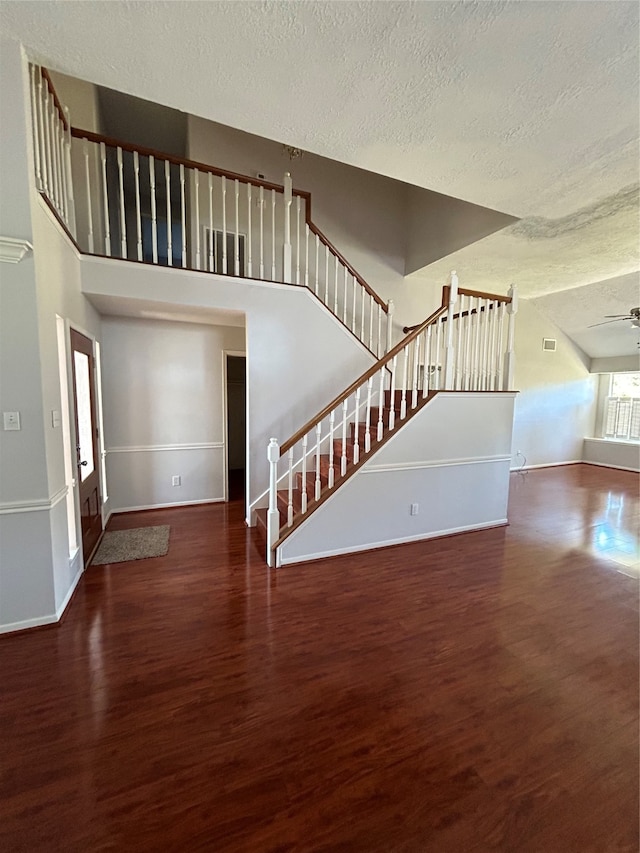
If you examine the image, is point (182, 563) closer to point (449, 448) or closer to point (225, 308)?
point (225, 308)

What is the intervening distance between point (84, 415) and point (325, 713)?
307 cm

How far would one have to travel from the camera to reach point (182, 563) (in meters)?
3.06

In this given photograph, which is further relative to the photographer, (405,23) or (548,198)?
(548,198)

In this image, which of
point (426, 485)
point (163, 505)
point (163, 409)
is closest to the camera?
point (426, 485)

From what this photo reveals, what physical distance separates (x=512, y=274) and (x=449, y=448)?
3.70 metres

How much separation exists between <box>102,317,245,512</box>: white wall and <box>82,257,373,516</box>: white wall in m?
0.62

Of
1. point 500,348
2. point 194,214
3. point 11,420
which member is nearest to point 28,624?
point 11,420

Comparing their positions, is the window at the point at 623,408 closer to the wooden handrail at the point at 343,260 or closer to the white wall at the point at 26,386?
the wooden handrail at the point at 343,260

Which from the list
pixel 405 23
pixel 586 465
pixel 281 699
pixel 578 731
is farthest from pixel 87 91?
pixel 586 465

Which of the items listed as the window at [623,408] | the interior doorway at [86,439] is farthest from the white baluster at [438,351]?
the window at [623,408]

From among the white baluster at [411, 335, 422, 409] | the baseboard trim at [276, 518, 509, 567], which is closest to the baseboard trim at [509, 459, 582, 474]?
the baseboard trim at [276, 518, 509, 567]

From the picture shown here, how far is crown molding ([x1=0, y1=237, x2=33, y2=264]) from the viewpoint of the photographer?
1896 mm

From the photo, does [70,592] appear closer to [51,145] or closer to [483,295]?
[51,145]

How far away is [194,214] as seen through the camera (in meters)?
3.99
